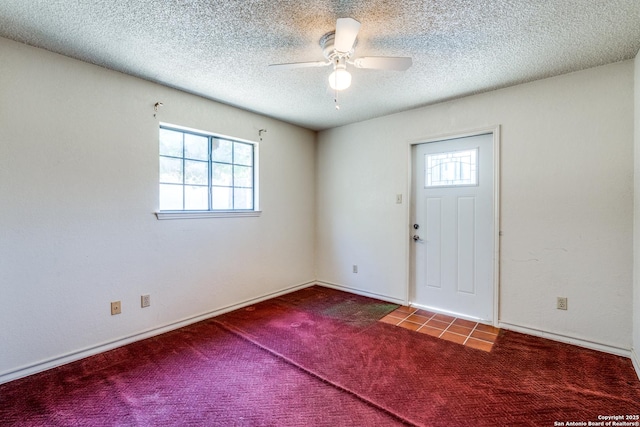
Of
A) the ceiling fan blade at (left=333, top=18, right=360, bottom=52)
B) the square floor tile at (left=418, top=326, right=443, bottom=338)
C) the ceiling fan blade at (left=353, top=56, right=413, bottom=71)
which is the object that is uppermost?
the ceiling fan blade at (left=333, top=18, right=360, bottom=52)

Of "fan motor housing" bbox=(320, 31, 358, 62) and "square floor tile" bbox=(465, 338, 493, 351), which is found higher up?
"fan motor housing" bbox=(320, 31, 358, 62)

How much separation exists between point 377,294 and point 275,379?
2114 mm

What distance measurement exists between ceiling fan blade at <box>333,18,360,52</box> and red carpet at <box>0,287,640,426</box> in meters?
2.18

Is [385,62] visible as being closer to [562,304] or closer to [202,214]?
[202,214]

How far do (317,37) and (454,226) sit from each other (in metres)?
2.41

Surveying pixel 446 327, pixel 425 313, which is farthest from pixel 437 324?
pixel 425 313

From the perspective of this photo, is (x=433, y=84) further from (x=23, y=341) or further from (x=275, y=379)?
(x=23, y=341)

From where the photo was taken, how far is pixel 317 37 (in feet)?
6.71

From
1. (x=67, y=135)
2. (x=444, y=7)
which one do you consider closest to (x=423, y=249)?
(x=444, y=7)

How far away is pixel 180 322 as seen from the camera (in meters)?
3.01

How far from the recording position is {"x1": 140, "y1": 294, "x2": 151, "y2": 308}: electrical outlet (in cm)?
274

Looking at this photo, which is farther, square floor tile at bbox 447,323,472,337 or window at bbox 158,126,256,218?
window at bbox 158,126,256,218

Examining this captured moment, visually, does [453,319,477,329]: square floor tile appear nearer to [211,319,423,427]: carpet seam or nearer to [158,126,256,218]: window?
[211,319,423,427]: carpet seam

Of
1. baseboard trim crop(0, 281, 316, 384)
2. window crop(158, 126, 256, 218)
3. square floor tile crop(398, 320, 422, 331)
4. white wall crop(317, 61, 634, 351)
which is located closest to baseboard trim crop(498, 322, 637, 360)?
white wall crop(317, 61, 634, 351)
